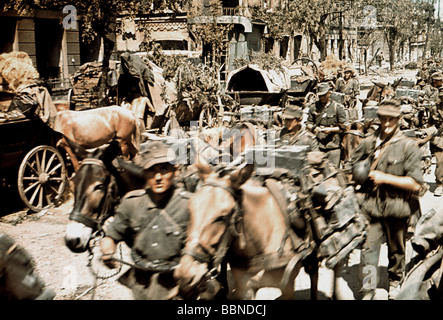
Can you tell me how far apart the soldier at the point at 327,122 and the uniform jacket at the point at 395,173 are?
3.24m

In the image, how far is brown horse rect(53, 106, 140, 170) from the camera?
9.62 m

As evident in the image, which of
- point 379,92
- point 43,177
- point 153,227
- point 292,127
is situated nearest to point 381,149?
point 292,127

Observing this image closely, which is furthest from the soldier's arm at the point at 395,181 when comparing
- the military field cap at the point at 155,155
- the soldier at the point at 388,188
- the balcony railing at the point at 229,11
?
the balcony railing at the point at 229,11

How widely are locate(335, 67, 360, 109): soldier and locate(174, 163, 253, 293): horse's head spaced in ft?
45.3

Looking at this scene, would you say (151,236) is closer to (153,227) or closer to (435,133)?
(153,227)

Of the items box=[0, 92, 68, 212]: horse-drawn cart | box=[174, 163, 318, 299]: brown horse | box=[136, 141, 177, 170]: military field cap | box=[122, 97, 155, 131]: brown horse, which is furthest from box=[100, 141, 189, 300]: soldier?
box=[122, 97, 155, 131]: brown horse

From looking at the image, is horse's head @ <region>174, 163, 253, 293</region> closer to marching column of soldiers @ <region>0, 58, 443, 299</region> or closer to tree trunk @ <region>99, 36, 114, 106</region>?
marching column of soldiers @ <region>0, 58, 443, 299</region>

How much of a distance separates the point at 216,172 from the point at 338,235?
5.34 ft

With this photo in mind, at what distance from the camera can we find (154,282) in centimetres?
393

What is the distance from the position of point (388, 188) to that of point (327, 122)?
3.62 metres

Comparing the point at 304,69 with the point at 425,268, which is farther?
the point at 304,69

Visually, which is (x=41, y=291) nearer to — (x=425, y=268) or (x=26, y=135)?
(x=425, y=268)

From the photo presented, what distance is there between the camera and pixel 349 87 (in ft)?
58.7
